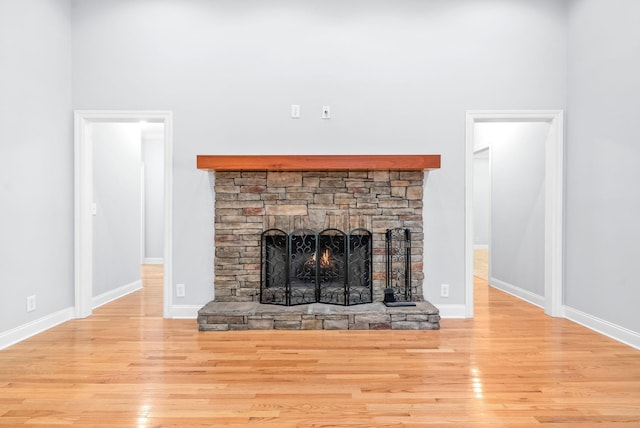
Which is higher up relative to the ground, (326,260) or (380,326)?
(326,260)

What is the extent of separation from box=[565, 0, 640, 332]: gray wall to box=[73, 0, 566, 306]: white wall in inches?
20.3

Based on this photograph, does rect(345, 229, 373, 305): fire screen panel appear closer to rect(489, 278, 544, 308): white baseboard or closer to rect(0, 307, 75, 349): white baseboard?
rect(489, 278, 544, 308): white baseboard

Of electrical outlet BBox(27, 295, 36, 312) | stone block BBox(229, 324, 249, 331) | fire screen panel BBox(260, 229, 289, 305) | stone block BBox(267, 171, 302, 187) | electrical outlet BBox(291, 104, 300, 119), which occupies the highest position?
electrical outlet BBox(291, 104, 300, 119)

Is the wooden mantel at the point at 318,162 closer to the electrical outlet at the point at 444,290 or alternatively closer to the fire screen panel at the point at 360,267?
the fire screen panel at the point at 360,267

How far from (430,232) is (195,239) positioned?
2221 millimetres

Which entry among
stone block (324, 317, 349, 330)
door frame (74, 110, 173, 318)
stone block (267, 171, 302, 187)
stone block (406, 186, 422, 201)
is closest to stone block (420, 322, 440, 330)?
stone block (324, 317, 349, 330)

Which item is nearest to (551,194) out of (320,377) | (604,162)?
(604,162)

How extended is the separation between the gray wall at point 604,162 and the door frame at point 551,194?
0.07m

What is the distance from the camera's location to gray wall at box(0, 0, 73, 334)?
9.80 feet

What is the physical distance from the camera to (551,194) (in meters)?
3.76

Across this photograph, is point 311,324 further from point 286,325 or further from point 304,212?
point 304,212

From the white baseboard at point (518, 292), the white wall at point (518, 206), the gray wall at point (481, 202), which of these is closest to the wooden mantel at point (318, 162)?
the white wall at point (518, 206)

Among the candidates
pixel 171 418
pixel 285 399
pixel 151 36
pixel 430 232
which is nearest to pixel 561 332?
pixel 430 232

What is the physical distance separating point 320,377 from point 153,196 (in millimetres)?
6754
